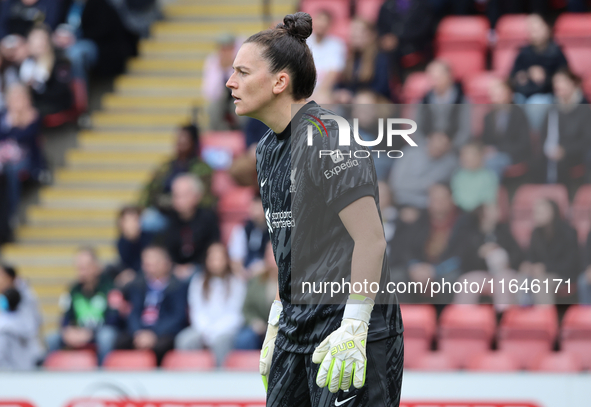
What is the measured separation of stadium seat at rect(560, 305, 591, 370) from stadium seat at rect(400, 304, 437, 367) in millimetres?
917

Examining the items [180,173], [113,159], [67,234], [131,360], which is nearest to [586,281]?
[131,360]

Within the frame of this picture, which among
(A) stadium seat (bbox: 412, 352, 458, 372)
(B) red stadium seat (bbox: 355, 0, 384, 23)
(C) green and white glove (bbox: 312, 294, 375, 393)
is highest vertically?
(B) red stadium seat (bbox: 355, 0, 384, 23)

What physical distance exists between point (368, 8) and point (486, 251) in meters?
3.99

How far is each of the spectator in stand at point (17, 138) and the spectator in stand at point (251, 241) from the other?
10.0 feet

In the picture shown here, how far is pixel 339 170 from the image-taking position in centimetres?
254

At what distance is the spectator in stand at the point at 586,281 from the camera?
5.47 m

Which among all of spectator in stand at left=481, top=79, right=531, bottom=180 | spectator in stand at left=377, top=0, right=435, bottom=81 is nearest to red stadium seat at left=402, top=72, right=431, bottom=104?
spectator in stand at left=377, top=0, right=435, bottom=81

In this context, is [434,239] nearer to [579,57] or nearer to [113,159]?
[579,57]

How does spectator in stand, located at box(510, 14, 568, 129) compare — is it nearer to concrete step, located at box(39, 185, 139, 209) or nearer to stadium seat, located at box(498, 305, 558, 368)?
stadium seat, located at box(498, 305, 558, 368)

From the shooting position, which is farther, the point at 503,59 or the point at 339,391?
the point at 503,59

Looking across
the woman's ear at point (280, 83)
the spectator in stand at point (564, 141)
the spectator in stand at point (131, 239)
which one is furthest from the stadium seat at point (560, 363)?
the spectator in stand at point (131, 239)

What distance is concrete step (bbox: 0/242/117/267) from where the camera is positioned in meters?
8.65

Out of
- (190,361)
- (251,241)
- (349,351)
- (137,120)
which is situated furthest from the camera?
(137,120)

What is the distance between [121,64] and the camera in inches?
404
